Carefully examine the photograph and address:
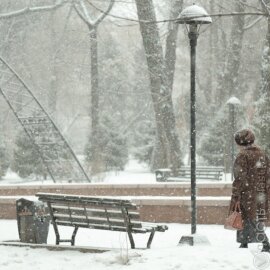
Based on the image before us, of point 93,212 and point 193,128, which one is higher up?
point 193,128

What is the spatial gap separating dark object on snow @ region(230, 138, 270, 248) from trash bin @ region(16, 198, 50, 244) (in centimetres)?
309

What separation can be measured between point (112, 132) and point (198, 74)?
8556 millimetres

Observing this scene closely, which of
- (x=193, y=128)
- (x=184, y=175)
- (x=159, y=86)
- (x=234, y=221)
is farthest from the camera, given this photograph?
(x=159, y=86)

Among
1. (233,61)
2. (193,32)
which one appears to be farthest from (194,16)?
(233,61)

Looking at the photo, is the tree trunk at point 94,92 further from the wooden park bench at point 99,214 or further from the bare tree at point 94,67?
the wooden park bench at point 99,214

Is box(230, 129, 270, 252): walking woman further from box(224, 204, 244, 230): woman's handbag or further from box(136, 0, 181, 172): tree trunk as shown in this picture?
box(136, 0, 181, 172): tree trunk

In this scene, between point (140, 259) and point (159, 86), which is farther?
point (159, 86)

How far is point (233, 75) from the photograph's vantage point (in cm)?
3228

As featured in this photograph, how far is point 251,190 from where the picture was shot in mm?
8875

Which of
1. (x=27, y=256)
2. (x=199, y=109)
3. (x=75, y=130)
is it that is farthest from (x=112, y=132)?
(x=27, y=256)

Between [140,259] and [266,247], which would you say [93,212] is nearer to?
[140,259]

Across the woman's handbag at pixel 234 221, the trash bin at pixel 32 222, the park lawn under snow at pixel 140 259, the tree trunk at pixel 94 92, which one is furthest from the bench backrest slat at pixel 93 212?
the tree trunk at pixel 94 92

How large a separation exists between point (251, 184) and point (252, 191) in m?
0.09

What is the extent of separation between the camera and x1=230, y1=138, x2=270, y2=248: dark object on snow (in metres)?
8.88
